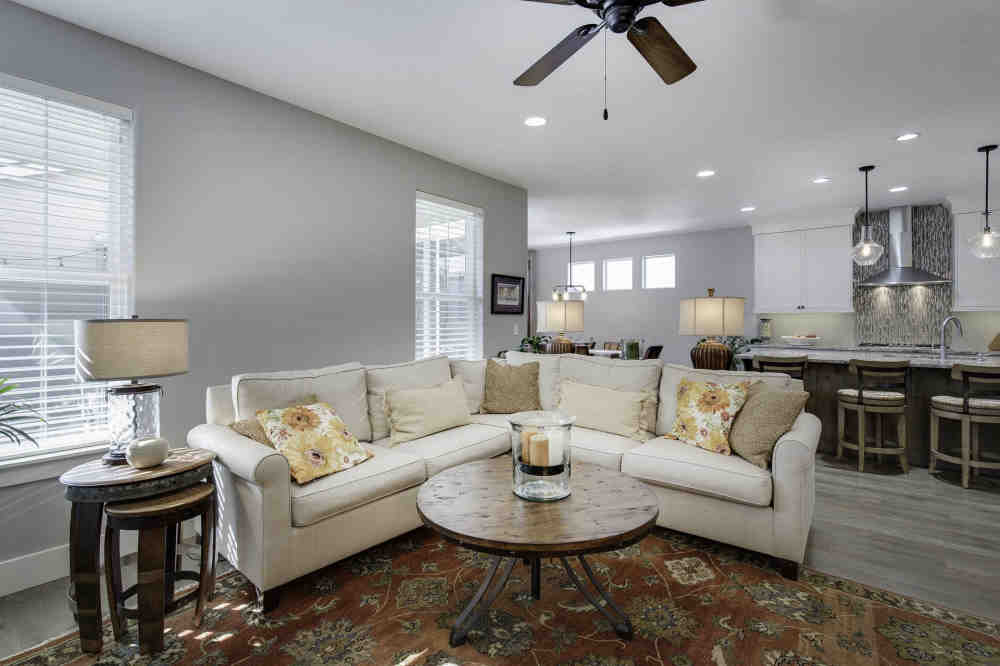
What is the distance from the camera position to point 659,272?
8773 mm

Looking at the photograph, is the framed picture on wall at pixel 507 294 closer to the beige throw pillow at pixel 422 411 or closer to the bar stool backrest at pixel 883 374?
the beige throw pillow at pixel 422 411

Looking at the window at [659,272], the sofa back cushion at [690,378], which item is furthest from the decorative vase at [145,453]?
the window at [659,272]

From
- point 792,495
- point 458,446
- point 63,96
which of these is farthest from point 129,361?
point 792,495

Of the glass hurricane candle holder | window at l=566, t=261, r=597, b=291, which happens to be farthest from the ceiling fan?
window at l=566, t=261, r=597, b=291

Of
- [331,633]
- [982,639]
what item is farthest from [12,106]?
[982,639]

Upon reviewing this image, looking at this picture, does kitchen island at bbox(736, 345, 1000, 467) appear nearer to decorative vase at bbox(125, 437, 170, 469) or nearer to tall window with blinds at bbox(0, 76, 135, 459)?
decorative vase at bbox(125, 437, 170, 469)

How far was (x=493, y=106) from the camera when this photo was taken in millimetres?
3490

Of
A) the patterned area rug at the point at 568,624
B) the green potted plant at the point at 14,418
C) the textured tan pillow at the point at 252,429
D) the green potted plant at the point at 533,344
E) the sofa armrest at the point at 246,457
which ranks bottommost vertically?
the patterned area rug at the point at 568,624

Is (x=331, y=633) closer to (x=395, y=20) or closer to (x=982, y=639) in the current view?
(x=982, y=639)

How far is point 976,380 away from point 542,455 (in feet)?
12.6

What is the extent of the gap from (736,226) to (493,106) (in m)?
5.73

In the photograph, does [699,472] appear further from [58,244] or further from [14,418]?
[58,244]

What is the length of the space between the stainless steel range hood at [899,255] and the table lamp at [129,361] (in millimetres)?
7654

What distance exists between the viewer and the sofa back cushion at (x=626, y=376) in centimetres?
337
